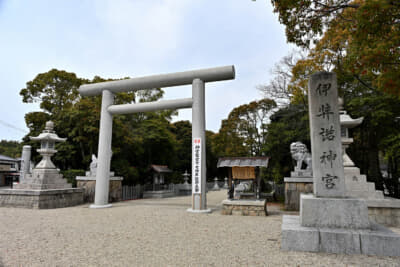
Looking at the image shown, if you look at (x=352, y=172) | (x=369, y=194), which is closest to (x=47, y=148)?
(x=352, y=172)

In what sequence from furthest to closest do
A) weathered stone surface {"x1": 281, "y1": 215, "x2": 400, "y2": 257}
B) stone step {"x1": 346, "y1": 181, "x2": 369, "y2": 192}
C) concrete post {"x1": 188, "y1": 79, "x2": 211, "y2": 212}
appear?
1. concrete post {"x1": 188, "y1": 79, "x2": 211, "y2": 212}
2. stone step {"x1": 346, "y1": 181, "x2": 369, "y2": 192}
3. weathered stone surface {"x1": 281, "y1": 215, "x2": 400, "y2": 257}

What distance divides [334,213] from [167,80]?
24.1 ft

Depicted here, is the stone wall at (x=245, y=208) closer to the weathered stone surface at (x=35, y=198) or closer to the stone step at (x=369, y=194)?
the stone step at (x=369, y=194)

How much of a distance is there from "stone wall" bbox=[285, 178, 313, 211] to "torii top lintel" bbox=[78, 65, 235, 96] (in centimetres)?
477

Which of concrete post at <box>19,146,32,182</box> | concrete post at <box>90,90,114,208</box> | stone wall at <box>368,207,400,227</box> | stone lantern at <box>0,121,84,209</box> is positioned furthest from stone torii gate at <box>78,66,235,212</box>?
concrete post at <box>19,146,32,182</box>

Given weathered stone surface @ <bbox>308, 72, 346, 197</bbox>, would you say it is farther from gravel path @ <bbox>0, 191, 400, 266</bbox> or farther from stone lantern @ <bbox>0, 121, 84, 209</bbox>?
stone lantern @ <bbox>0, 121, 84, 209</bbox>

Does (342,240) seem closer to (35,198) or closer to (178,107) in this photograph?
(178,107)

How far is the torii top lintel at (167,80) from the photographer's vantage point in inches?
337

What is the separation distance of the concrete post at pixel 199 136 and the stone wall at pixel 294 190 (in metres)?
3.27

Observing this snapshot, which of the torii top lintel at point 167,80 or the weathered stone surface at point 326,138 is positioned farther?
the torii top lintel at point 167,80

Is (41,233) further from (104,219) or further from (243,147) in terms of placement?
(243,147)

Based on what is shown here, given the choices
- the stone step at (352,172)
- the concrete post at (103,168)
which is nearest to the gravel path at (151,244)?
the stone step at (352,172)

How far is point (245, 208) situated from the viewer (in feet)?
24.7

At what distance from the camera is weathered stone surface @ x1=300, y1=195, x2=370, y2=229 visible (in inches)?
147
